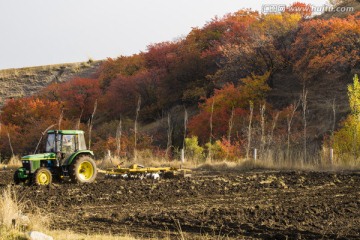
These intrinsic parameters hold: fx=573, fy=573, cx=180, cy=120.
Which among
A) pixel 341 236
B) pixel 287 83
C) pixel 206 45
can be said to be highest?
pixel 206 45

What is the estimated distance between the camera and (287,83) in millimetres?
49312

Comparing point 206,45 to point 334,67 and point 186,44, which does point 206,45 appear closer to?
point 186,44

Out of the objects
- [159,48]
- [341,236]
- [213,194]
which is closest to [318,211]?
[341,236]

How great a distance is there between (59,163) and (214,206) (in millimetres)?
7556

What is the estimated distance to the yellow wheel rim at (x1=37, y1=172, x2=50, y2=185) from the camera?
64.1 feet

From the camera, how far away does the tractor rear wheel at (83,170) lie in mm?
20125

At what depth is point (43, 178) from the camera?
19.7 metres

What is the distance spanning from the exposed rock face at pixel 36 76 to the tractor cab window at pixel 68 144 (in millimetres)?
A: 62096

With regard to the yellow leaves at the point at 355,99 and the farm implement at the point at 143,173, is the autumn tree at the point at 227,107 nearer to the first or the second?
the yellow leaves at the point at 355,99

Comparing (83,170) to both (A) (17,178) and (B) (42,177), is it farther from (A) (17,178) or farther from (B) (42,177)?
(A) (17,178)

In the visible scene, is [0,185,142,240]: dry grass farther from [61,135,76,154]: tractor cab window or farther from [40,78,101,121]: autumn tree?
[40,78,101,121]: autumn tree

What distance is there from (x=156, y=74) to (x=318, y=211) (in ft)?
151

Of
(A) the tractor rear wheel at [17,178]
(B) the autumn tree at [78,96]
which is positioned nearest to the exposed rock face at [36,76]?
(B) the autumn tree at [78,96]

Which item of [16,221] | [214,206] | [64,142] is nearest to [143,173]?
[64,142]
